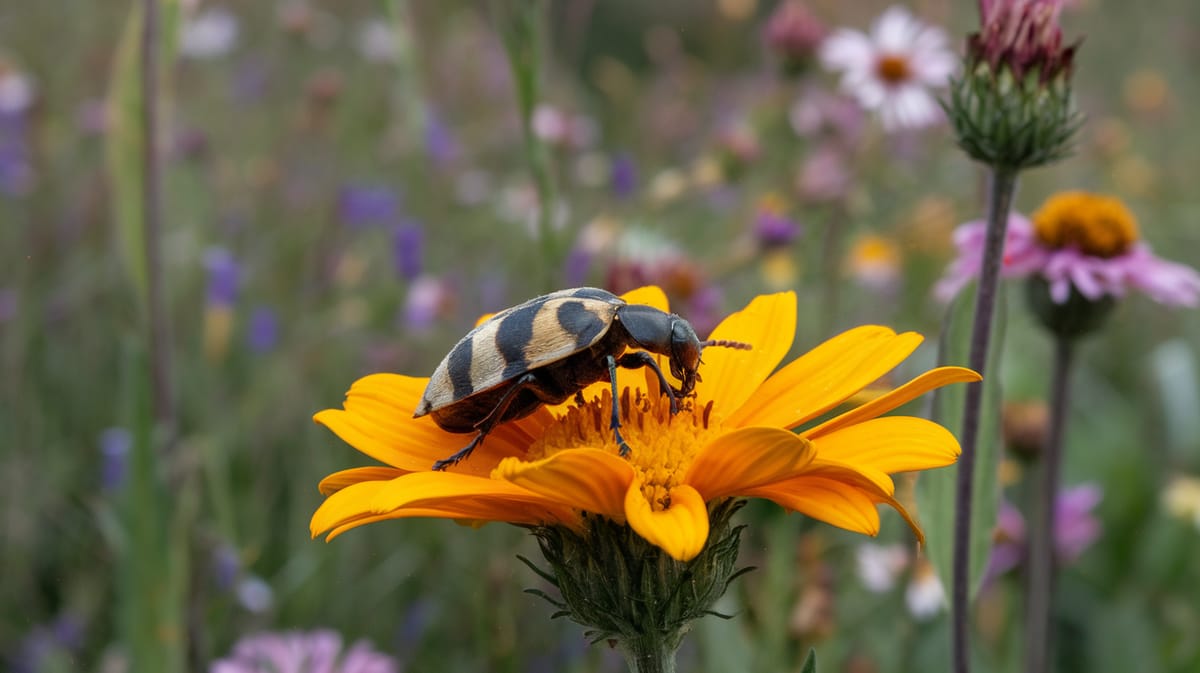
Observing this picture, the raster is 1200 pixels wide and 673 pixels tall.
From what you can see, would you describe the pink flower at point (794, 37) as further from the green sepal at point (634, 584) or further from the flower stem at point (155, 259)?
the green sepal at point (634, 584)

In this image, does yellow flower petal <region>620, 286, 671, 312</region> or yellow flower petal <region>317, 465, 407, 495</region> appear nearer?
yellow flower petal <region>317, 465, 407, 495</region>

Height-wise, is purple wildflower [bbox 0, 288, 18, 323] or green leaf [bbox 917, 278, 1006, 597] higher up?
purple wildflower [bbox 0, 288, 18, 323]

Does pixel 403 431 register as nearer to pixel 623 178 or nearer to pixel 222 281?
pixel 222 281

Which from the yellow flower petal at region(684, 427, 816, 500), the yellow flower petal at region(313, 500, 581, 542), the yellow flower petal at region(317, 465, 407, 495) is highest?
the yellow flower petal at region(684, 427, 816, 500)

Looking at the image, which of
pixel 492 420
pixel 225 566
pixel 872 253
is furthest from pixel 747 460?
pixel 872 253

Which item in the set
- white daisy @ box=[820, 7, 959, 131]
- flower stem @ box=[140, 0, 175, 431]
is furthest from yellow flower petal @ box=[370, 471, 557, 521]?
white daisy @ box=[820, 7, 959, 131]

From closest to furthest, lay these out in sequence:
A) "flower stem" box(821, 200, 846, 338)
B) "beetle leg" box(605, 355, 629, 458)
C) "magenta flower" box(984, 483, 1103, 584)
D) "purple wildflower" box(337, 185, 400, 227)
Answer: "beetle leg" box(605, 355, 629, 458), "magenta flower" box(984, 483, 1103, 584), "flower stem" box(821, 200, 846, 338), "purple wildflower" box(337, 185, 400, 227)

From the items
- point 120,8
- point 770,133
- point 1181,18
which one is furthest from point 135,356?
point 1181,18

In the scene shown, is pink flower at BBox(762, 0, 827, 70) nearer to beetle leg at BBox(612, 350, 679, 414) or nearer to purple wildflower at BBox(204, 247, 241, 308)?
purple wildflower at BBox(204, 247, 241, 308)
